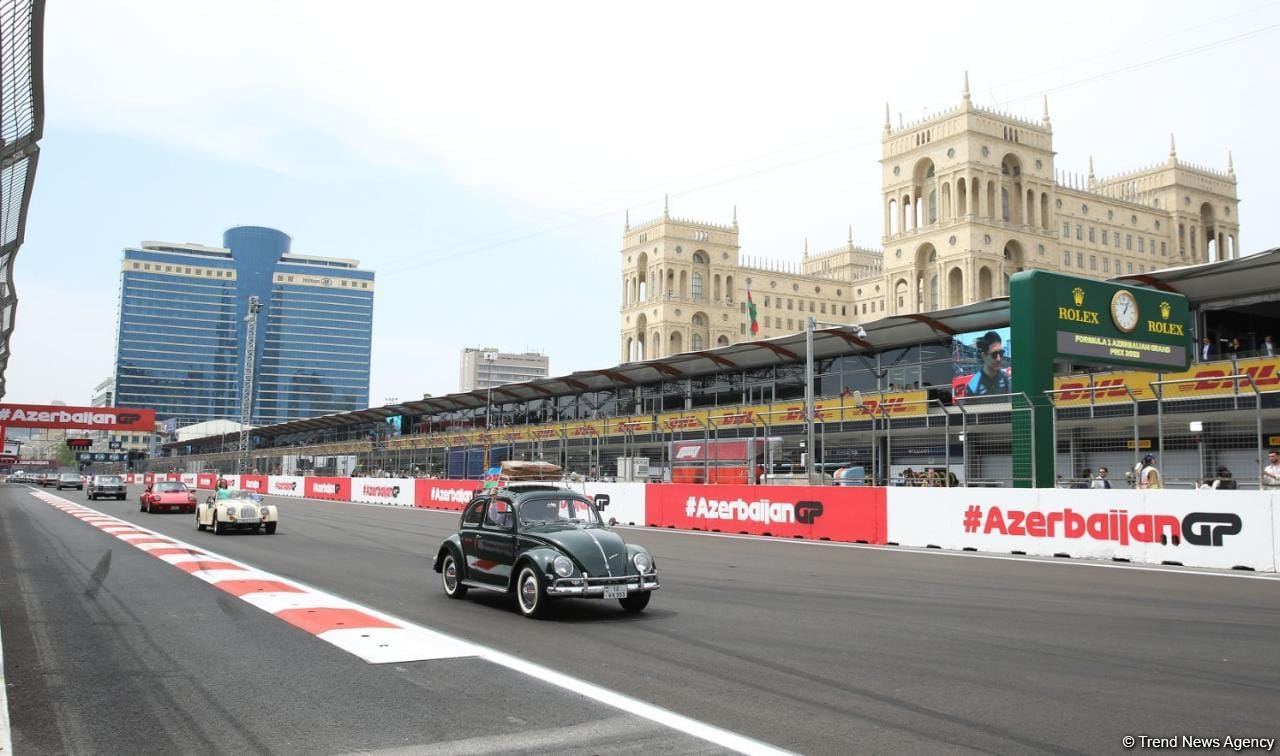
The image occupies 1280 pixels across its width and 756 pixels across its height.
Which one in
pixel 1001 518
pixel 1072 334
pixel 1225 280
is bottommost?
pixel 1001 518

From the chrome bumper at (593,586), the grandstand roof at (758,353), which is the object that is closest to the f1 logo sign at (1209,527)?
the chrome bumper at (593,586)

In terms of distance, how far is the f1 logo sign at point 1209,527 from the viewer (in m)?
15.1

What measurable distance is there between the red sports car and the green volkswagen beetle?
2378 centimetres

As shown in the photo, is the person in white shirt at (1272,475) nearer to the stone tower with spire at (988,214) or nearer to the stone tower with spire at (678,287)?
the stone tower with spire at (988,214)

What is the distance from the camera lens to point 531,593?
384 inches

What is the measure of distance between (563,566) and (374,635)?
205 cm

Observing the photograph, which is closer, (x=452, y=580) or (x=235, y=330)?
(x=452, y=580)

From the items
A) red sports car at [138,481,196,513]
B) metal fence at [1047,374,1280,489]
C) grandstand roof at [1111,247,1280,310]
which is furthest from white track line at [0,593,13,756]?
grandstand roof at [1111,247,1280,310]

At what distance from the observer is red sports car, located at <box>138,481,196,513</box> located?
3100 cm

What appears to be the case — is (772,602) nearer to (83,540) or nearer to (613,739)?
(613,739)

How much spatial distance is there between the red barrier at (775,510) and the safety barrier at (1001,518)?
0.09ft

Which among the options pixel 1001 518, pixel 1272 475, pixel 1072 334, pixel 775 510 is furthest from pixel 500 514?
pixel 1072 334

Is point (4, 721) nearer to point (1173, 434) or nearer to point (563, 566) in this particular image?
point (563, 566)

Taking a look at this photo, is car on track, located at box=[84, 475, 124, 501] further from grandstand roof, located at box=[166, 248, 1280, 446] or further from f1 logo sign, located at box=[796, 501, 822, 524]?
f1 logo sign, located at box=[796, 501, 822, 524]
